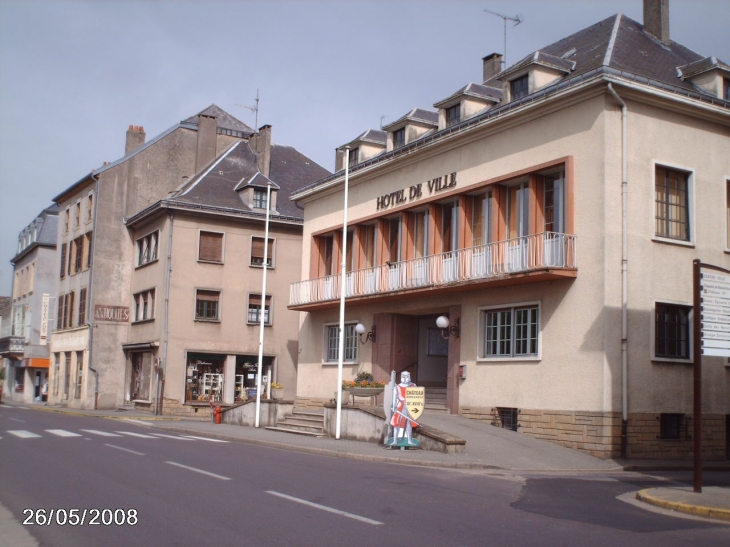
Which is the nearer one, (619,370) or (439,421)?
(619,370)

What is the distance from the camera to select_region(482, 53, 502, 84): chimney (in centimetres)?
3108

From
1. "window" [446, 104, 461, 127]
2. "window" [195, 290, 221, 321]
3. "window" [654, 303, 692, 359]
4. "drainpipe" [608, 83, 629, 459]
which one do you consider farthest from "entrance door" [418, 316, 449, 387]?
"window" [195, 290, 221, 321]

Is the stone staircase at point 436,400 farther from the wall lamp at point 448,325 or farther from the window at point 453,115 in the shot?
the window at point 453,115

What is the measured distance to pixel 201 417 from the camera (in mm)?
36594

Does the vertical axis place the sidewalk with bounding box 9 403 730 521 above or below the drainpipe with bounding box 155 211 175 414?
below

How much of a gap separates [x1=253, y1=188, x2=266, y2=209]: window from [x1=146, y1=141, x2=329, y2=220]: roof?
369 millimetres

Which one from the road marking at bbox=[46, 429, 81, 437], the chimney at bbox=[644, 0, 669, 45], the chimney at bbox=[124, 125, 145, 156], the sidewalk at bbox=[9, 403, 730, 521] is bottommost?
the road marking at bbox=[46, 429, 81, 437]

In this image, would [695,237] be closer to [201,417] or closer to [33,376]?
[201,417]

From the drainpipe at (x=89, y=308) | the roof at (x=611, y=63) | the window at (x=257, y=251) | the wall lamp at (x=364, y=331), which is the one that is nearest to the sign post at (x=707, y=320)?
the roof at (x=611, y=63)

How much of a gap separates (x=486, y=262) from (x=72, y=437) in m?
11.2

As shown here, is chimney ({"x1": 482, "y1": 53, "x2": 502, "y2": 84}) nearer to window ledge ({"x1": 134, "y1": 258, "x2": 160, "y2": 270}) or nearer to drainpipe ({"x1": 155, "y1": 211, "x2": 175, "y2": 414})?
drainpipe ({"x1": 155, "y1": 211, "x2": 175, "y2": 414})

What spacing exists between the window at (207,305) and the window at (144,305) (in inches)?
93.3

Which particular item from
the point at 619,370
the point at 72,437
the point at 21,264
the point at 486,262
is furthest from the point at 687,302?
the point at 21,264
